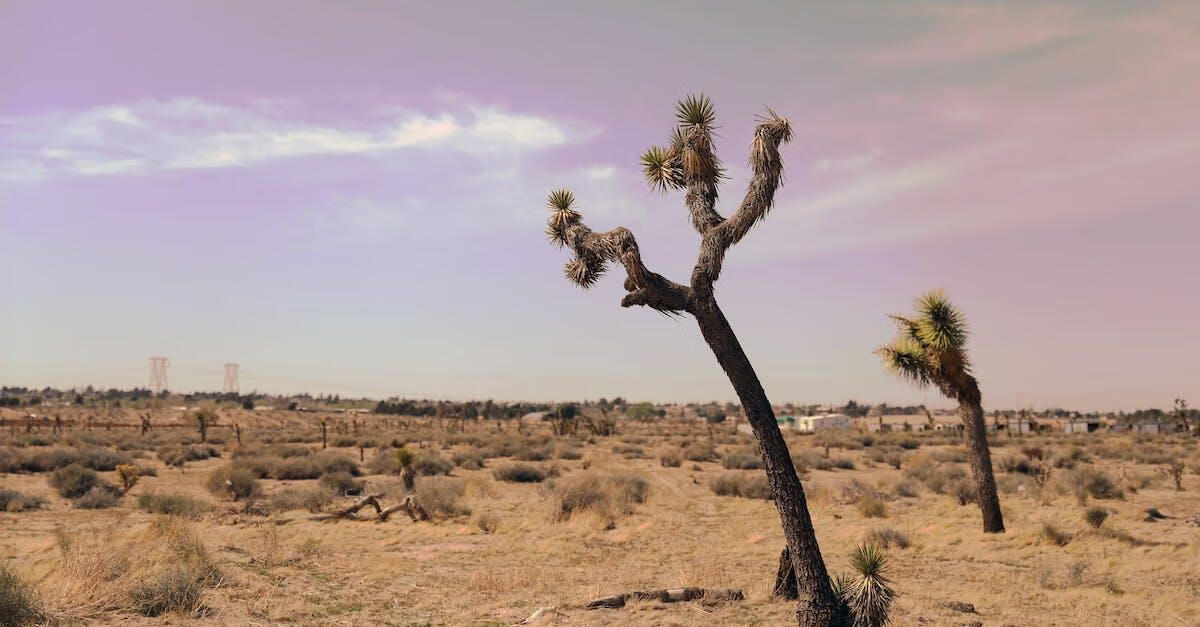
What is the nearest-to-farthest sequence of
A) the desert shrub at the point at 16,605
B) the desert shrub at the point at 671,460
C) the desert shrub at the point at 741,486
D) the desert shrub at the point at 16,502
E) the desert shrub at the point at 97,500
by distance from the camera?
the desert shrub at the point at 16,605, the desert shrub at the point at 16,502, the desert shrub at the point at 97,500, the desert shrub at the point at 741,486, the desert shrub at the point at 671,460

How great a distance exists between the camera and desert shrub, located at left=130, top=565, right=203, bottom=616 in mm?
11227

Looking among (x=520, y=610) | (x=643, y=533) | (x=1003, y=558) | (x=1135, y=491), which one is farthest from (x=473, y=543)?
(x=1135, y=491)

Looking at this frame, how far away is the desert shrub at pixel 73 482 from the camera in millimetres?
25812

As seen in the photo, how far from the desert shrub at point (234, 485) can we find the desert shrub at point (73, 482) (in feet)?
12.5

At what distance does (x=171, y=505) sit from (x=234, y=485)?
3.98m

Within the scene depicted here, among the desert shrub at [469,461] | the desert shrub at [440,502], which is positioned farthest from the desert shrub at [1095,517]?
the desert shrub at [469,461]

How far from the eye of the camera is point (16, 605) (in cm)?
975

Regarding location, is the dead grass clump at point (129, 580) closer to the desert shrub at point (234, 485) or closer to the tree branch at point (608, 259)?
the tree branch at point (608, 259)

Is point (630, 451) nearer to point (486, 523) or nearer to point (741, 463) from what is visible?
point (741, 463)

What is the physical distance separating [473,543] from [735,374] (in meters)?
10.7

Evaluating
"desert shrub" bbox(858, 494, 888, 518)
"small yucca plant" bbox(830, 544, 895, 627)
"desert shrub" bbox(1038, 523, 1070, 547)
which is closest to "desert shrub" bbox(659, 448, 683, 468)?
"desert shrub" bbox(858, 494, 888, 518)

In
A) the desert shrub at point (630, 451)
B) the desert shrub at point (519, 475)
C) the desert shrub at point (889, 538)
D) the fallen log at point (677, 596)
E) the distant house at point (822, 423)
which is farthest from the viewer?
the distant house at point (822, 423)

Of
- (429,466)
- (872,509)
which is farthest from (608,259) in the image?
(429,466)

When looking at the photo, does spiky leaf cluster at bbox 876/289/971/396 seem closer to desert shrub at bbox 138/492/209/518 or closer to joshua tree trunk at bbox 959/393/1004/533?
joshua tree trunk at bbox 959/393/1004/533
